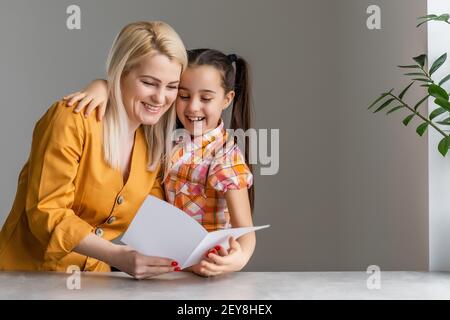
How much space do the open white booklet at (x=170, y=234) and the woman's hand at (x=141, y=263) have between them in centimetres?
2

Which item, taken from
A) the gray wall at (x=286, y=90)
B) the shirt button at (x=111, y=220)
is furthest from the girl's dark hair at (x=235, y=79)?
the gray wall at (x=286, y=90)

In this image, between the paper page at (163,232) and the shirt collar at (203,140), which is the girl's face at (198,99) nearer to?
the shirt collar at (203,140)

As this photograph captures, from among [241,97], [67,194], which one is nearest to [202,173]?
[241,97]

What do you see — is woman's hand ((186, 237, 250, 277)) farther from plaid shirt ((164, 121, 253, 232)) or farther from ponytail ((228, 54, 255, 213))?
ponytail ((228, 54, 255, 213))

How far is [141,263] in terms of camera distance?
1.80 m

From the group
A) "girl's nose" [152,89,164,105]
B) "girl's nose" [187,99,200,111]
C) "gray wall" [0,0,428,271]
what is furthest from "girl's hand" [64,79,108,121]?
"gray wall" [0,0,428,271]

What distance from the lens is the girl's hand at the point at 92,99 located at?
1928mm

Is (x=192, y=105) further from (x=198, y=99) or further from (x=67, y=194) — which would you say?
(x=67, y=194)

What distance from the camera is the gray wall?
3613mm

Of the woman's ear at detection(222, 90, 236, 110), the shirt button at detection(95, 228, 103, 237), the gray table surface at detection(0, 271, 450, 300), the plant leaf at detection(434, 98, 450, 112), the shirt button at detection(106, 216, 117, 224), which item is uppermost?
the woman's ear at detection(222, 90, 236, 110)

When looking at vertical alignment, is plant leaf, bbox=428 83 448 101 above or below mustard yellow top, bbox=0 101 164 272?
above

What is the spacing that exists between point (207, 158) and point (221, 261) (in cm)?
38

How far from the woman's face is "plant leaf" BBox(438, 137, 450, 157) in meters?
0.78

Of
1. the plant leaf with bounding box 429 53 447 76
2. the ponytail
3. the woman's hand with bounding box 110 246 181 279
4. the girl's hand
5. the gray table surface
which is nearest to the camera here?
the gray table surface
